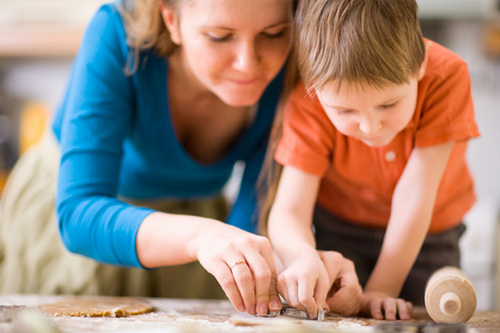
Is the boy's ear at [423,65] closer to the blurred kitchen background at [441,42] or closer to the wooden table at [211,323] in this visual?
the wooden table at [211,323]

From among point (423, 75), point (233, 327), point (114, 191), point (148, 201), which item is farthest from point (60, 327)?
point (148, 201)

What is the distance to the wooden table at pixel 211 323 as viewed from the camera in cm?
63

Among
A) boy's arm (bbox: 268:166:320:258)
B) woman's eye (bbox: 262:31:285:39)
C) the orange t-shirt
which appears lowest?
boy's arm (bbox: 268:166:320:258)

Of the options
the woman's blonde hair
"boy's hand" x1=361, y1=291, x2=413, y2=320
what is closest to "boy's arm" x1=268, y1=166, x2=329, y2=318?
"boy's hand" x1=361, y1=291, x2=413, y2=320

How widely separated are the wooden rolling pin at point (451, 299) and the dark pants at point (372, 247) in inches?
13.6

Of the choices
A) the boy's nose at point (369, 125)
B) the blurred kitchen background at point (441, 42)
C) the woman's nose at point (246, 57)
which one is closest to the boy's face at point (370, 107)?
the boy's nose at point (369, 125)

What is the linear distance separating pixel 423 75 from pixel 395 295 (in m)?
0.34

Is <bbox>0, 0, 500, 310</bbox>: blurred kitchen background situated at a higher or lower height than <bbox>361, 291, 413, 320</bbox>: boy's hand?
higher

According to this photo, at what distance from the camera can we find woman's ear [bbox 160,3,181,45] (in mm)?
944

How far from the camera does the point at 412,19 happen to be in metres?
0.76

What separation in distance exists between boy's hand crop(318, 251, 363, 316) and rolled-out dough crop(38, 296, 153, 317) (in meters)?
0.27

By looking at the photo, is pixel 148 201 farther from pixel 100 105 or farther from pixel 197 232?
pixel 197 232

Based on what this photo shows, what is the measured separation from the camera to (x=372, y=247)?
42.8 inches

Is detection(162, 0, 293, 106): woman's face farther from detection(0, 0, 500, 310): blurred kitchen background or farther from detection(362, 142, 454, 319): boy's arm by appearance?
detection(0, 0, 500, 310): blurred kitchen background
